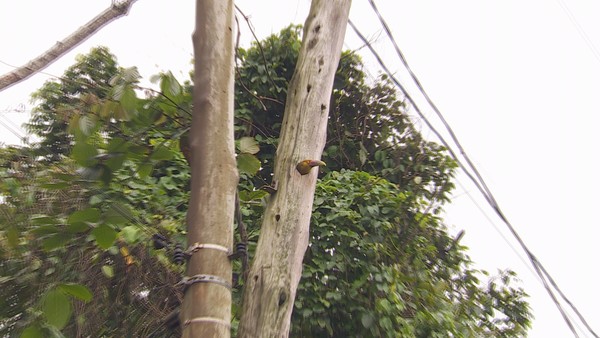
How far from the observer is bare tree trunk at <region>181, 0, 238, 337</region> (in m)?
1.99

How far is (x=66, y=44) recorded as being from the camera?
4305 mm

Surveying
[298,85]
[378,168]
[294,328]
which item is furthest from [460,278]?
[298,85]

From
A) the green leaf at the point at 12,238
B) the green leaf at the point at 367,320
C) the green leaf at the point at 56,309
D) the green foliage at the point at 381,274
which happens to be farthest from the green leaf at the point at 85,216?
the green leaf at the point at 367,320

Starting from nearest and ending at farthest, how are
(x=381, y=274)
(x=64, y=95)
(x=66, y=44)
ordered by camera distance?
1. (x=66, y=44)
2. (x=381, y=274)
3. (x=64, y=95)

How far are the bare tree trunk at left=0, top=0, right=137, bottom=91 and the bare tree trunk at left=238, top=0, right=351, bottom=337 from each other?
80.5 inches

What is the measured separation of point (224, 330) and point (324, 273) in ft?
9.29

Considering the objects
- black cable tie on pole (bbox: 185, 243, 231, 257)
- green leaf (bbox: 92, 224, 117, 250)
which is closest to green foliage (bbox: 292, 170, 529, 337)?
green leaf (bbox: 92, 224, 117, 250)

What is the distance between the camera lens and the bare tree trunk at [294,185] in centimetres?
252

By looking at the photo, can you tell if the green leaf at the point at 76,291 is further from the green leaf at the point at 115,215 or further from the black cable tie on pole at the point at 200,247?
the black cable tie on pole at the point at 200,247

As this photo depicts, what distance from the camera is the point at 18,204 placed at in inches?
154

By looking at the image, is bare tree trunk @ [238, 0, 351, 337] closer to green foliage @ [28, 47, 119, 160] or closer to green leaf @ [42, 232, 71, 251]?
green leaf @ [42, 232, 71, 251]

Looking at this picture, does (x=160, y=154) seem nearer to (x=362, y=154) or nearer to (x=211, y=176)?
(x=211, y=176)

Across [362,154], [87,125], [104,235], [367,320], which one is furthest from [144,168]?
[362,154]

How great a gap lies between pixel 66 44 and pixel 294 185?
2.55 metres
